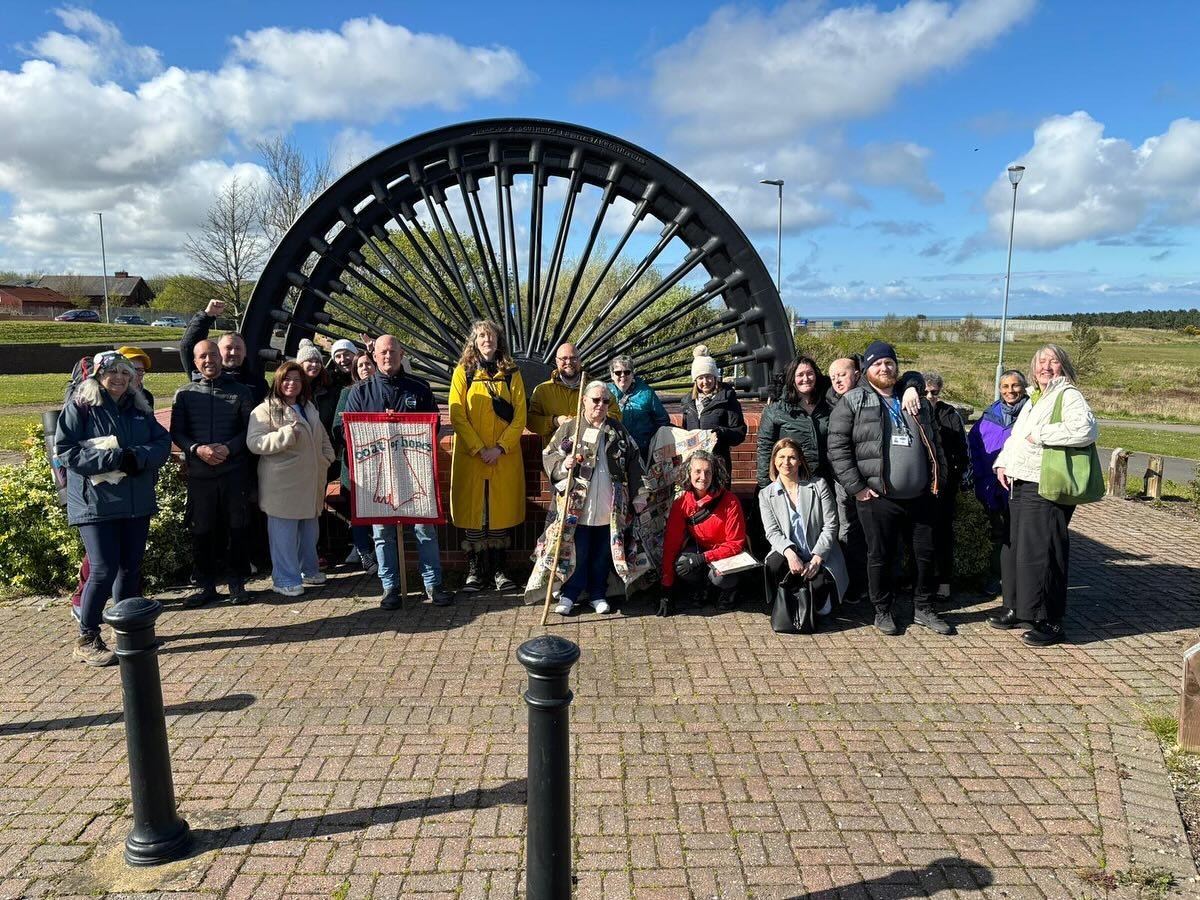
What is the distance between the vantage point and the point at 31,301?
66500mm

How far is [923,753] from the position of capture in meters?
3.80

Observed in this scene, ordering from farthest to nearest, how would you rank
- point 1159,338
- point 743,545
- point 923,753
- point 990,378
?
point 1159,338 → point 990,378 → point 743,545 → point 923,753

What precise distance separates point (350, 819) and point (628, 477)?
117 inches

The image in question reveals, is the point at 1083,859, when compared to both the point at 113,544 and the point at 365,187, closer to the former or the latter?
the point at 113,544

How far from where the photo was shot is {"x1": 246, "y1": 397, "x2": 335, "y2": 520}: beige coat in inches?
223

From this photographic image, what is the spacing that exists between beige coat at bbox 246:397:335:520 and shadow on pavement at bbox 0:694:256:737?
172 centimetres

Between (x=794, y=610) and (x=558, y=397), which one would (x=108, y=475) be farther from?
(x=794, y=610)

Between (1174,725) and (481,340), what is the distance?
180 inches

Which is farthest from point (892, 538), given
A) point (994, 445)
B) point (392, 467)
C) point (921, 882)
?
point (392, 467)

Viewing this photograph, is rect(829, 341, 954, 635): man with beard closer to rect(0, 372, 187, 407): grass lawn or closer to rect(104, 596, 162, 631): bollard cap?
rect(104, 596, 162, 631): bollard cap

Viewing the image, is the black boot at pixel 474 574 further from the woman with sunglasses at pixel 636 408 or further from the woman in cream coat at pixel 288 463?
the woman with sunglasses at pixel 636 408

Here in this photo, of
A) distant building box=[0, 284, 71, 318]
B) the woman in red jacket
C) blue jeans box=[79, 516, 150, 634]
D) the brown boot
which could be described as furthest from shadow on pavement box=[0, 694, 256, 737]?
distant building box=[0, 284, 71, 318]

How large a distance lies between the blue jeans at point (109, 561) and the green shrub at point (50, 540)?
1127mm

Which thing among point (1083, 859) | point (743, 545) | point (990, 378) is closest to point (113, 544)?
point (743, 545)
